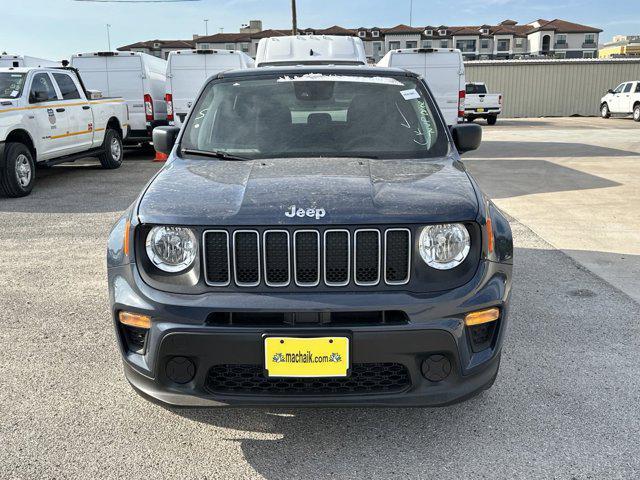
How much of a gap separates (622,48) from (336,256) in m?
100

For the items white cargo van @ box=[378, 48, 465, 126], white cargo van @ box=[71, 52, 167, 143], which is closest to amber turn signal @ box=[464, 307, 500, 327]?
white cargo van @ box=[378, 48, 465, 126]

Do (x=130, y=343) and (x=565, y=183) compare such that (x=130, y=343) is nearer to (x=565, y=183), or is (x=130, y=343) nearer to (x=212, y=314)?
(x=212, y=314)

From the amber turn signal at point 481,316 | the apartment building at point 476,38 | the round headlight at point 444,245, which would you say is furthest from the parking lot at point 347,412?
the apartment building at point 476,38

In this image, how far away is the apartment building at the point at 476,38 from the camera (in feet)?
250

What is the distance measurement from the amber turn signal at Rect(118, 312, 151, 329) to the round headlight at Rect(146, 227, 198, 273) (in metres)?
0.22

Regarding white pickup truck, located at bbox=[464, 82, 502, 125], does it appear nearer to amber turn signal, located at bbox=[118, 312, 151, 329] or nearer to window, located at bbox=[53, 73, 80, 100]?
window, located at bbox=[53, 73, 80, 100]

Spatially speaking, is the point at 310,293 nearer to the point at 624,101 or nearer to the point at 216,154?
the point at 216,154

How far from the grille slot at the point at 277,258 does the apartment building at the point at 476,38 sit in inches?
2984

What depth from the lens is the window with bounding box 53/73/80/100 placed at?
33.8ft

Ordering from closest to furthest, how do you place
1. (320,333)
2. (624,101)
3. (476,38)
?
(320,333) < (624,101) < (476,38)

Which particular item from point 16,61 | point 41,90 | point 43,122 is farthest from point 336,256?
point 16,61

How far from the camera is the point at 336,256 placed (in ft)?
8.14

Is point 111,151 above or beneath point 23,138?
beneath

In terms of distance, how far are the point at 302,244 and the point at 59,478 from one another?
54.8 inches
